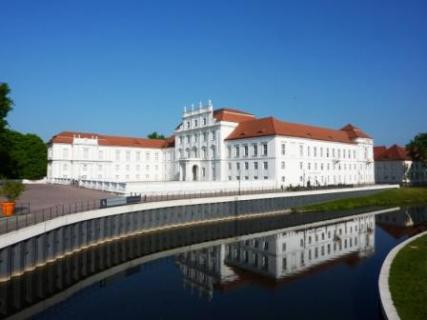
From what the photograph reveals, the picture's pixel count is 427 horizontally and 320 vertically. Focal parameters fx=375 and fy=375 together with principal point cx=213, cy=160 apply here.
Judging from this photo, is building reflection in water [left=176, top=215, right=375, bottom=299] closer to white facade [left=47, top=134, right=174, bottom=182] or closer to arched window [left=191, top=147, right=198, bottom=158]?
arched window [left=191, top=147, right=198, bottom=158]

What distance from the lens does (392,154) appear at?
103 metres

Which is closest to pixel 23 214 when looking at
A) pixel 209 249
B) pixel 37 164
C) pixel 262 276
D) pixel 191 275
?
pixel 191 275

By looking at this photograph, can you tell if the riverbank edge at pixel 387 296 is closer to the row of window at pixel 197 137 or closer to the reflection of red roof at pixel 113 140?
the row of window at pixel 197 137

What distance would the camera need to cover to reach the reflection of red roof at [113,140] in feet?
247

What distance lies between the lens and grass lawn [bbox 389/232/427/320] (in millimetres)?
14547

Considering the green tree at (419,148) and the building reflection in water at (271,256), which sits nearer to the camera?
the building reflection in water at (271,256)

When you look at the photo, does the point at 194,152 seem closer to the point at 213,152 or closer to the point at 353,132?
the point at 213,152

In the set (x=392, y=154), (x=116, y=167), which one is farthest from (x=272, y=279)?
(x=392, y=154)

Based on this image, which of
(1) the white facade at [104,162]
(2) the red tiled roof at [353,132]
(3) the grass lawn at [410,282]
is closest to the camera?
(3) the grass lawn at [410,282]

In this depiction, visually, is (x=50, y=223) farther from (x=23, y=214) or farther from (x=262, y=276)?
(x=262, y=276)

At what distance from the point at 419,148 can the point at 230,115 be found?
4680 centimetres

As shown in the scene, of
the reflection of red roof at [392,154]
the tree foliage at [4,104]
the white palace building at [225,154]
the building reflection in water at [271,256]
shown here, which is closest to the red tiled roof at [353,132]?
the white palace building at [225,154]

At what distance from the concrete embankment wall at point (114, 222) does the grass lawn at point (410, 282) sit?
18.6m

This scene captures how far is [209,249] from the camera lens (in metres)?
31.2
